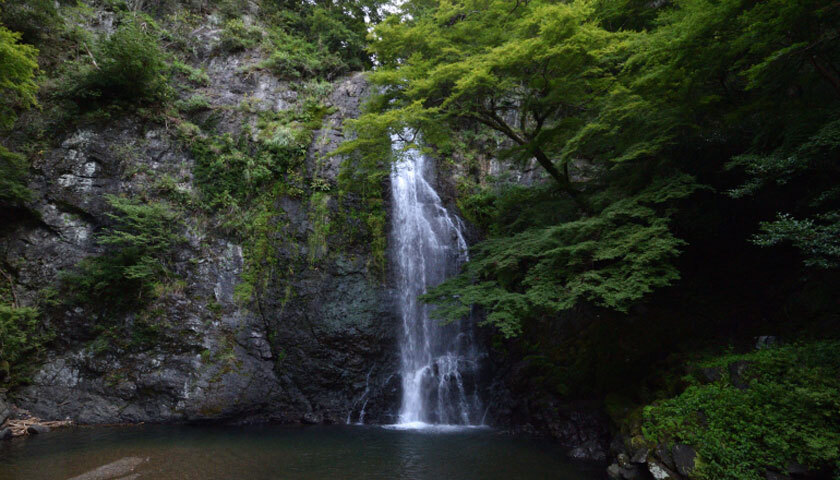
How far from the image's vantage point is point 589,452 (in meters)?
7.41

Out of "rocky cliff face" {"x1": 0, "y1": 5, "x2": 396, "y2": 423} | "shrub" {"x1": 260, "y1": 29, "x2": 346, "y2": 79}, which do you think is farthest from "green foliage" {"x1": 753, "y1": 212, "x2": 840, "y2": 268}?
"shrub" {"x1": 260, "y1": 29, "x2": 346, "y2": 79}

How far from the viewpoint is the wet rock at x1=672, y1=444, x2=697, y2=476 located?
16.6ft

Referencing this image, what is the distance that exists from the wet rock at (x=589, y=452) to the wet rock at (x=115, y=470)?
7.60 meters

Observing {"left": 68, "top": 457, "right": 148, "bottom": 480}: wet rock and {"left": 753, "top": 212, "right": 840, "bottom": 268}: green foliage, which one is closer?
{"left": 753, "top": 212, "right": 840, "bottom": 268}: green foliage

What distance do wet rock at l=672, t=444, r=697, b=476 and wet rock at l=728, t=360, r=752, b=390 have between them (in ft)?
3.90

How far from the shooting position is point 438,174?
49.3ft

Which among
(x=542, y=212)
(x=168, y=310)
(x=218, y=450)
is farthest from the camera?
(x=168, y=310)

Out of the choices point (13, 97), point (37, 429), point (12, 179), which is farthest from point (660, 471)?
point (13, 97)

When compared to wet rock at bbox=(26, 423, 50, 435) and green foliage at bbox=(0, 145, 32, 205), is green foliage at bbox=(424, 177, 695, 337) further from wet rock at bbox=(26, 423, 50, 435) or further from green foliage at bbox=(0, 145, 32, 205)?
green foliage at bbox=(0, 145, 32, 205)

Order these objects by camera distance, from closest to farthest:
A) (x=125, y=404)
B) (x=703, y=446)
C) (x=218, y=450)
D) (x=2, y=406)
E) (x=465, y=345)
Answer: (x=703, y=446), (x=218, y=450), (x=2, y=406), (x=125, y=404), (x=465, y=345)

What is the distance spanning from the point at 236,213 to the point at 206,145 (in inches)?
112

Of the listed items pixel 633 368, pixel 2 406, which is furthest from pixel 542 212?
pixel 2 406

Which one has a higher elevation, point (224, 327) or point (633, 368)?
point (224, 327)

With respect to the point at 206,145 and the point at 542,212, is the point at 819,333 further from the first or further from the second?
the point at 206,145
